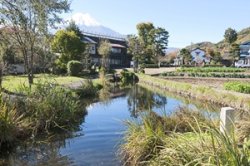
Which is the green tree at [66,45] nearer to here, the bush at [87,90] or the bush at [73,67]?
the bush at [73,67]

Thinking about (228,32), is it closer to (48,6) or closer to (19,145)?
(48,6)

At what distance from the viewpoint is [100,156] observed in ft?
38.7

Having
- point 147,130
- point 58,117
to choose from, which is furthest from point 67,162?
point 58,117

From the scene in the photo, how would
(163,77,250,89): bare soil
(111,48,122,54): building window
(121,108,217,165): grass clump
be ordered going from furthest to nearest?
1. (111,48,122,54): building window
2. (163,77,250,89): bare soil
3. (121,108,217,165): grass clump

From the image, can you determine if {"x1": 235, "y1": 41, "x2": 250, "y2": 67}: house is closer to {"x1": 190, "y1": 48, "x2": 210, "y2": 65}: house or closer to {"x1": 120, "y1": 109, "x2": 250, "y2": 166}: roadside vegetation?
{"x1": 190, "y1": 48, "x2": 210, "y2": 65}: house

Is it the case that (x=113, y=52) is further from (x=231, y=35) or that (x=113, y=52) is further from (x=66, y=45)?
(x=231, y=35)

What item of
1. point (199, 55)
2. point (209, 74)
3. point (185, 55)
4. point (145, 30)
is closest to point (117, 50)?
point (145, 30)

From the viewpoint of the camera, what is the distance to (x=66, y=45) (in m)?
53.7

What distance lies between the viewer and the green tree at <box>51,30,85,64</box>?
175 feet

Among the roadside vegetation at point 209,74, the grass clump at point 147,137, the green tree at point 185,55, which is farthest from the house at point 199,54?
the grass clump at point 147,137

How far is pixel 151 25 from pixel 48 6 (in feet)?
188

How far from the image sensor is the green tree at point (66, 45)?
175 ft

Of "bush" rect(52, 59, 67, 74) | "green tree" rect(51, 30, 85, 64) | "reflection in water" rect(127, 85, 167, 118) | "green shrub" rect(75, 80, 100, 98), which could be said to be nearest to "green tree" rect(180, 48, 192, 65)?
"green tree" rect(51, 30, 85, 64)

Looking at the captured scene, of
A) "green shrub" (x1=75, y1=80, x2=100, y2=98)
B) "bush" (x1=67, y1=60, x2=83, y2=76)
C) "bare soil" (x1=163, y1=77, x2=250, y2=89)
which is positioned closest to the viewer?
"green shrub" (x1=75, y1=80, x2=100, y2=98)
